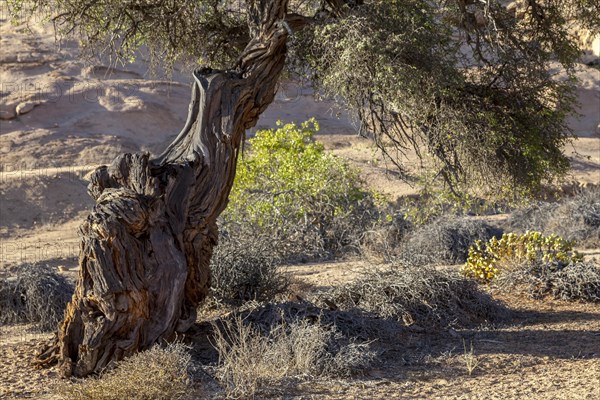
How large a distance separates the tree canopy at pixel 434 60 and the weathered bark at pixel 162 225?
65cm

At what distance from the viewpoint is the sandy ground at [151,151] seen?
6.45m

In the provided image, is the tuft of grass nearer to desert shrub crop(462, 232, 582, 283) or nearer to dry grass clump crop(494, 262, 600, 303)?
dry grass clump crop(494, 262, 600, 303)

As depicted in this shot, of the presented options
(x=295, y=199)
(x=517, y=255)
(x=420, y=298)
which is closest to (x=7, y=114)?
(x=295, y=199)

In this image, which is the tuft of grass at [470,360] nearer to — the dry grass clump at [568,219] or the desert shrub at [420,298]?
the desert shrub at [420,298]

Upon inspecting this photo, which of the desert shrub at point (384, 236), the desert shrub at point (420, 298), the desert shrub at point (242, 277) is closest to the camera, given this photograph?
the desert shrub at point (420, 298)

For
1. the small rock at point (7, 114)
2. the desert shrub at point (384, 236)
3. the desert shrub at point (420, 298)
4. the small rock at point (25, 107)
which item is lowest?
the desert shrub at point (384, 236)

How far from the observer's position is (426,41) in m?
7.57

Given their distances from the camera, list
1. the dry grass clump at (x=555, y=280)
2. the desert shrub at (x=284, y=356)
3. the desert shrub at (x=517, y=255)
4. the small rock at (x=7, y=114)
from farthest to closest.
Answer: the small rock at (x=7, y=114)
the desert shrub at (x=517, y=255)
the dry grass clump at (x=555, y=280)
the desert shrub at (x=284, y=356)

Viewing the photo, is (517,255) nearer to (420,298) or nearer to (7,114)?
(420,298)

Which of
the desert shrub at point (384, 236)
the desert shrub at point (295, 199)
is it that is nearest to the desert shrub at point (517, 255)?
the desert shrub at point (384, 236)

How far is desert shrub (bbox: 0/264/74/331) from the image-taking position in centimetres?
951

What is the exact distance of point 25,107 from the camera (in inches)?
1008

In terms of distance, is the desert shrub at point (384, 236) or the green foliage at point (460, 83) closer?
the green foliage at point (460, 83)

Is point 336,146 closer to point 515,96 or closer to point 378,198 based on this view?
point 378,198
